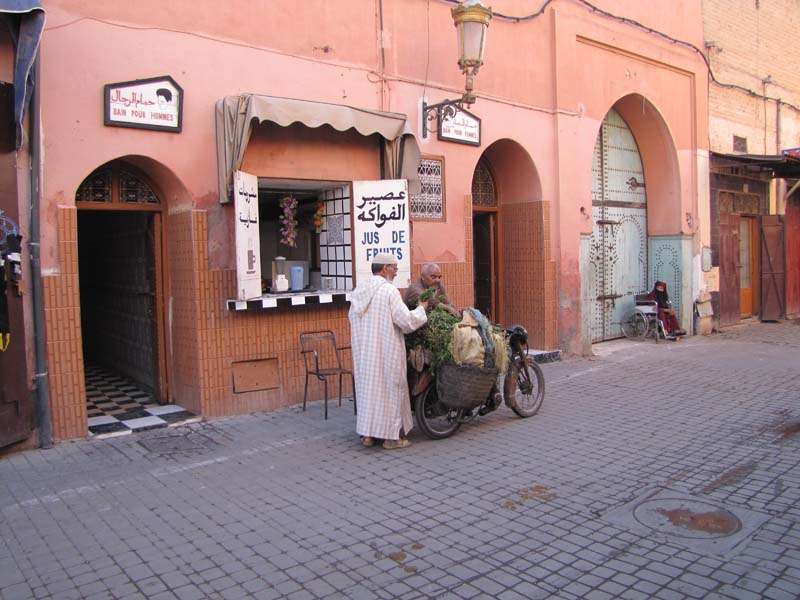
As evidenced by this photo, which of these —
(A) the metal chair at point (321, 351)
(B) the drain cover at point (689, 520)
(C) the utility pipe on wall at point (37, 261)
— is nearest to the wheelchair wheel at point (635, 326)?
(A) the metal chair at point (321, 351)

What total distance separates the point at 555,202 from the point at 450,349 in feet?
17.4

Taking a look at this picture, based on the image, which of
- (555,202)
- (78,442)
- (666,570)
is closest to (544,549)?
(666,570)

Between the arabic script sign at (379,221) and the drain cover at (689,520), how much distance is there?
13.7 feet

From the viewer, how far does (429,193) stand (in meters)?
8.95

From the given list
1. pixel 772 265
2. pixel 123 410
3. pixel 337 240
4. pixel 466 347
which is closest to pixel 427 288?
pixel 466 347

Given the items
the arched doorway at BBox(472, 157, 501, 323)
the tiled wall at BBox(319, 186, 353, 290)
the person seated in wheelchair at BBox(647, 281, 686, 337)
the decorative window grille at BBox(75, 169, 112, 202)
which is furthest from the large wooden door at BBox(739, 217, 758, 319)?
the decorative window grille at BBox(75, 169, 112, 202)

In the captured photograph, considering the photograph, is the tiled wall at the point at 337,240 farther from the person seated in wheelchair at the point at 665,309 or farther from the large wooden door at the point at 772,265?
the large wooden door at the point at 772,265

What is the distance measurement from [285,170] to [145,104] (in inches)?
63.1

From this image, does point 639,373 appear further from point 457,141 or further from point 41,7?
point 41,7

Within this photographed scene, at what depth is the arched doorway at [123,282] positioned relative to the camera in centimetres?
704

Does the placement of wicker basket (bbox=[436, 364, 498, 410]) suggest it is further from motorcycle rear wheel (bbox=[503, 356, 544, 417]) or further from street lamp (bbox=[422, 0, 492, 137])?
street lamp (bbox=[422, 0, 492, 137])

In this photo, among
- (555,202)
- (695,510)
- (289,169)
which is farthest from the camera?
(555,202)

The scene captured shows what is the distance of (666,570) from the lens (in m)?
3.76

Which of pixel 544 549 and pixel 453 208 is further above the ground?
pixel 453 208
